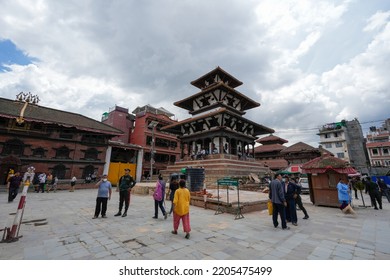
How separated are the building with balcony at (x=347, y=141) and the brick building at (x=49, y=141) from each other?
163 feet

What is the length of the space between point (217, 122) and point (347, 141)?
40016 millimetres

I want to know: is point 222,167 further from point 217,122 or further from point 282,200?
point 282,200

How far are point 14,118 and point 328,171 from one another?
2811 cm

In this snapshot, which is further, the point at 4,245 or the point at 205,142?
the point at 205,142

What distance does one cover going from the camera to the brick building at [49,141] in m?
19.3

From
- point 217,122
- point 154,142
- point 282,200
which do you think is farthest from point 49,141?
point 282,200

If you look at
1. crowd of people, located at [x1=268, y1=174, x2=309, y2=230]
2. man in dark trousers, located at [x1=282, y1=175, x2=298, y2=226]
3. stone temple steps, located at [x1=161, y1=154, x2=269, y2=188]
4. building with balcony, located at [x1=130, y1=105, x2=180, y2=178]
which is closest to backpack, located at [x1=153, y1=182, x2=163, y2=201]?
crowd of people, located at [x1=268, y1=174, x2=309, y2=230]

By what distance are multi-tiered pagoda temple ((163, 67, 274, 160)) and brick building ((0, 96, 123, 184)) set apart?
32.8 ft

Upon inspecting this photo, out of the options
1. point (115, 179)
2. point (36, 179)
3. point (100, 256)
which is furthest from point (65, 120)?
point (100, 256)

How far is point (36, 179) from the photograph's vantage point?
1908 centimetres

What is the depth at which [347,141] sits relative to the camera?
145 ft

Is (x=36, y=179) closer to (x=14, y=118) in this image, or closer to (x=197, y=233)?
(x=14, y=118)

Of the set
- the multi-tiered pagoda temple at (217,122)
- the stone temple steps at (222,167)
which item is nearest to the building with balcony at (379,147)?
the multi-tiered pagoda temple at (217,122)

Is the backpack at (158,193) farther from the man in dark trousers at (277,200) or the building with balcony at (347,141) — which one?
the building with balcony at (347,141)
